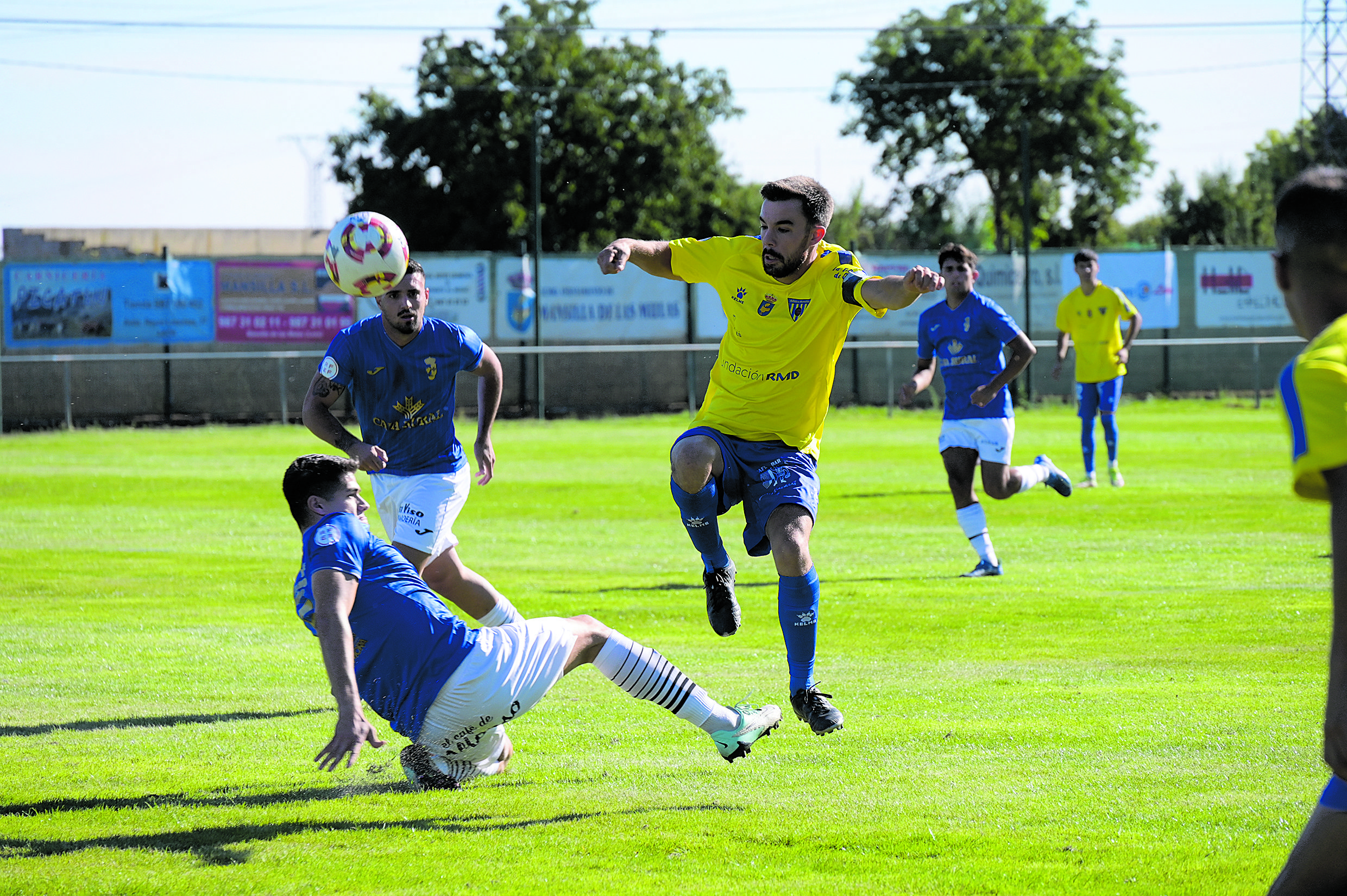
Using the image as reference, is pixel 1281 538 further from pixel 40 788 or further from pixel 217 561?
pixel 40 788

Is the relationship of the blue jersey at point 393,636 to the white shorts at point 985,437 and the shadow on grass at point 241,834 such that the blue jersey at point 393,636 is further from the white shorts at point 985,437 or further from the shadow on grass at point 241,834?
the white shorts at point 985,437

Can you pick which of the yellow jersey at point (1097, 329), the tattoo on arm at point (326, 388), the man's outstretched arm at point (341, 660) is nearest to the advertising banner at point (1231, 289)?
the yellow jersey at point (1097, 329)

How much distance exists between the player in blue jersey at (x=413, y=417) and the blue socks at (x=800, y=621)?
5.30 ft

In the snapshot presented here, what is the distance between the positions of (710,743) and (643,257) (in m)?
2.24

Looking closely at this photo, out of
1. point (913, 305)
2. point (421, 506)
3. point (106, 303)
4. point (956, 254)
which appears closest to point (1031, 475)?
point (956, 254)

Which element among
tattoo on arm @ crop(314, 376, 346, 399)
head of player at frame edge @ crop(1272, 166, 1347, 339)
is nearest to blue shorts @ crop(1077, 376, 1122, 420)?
tattoo on arm @ crop(314, 376, 346, 399)

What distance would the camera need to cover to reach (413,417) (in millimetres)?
7168

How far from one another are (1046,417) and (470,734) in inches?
1060

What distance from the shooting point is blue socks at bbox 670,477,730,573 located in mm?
6496

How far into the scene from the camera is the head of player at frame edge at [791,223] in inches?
243

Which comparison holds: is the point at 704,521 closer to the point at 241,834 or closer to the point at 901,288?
the point at 901,288

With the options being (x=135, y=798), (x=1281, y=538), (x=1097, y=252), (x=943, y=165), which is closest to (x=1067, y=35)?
(x=943, y=165)

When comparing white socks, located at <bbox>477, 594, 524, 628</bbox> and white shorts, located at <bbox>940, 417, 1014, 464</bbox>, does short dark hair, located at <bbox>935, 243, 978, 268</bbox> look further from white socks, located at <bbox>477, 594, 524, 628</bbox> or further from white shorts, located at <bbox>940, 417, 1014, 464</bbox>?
white socks, located at <bbox>477, 594, 524, 628</bbox>

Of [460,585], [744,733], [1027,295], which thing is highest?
[1027,295]
